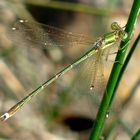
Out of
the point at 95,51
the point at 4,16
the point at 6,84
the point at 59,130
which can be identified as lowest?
the point at 95,51

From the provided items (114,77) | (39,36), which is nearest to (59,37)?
(39,36)

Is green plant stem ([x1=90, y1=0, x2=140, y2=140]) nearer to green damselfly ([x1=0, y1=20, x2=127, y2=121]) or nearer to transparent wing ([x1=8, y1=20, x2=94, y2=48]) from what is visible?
green damselfly ([x1=0, y1=20, x2=127, y2=121])

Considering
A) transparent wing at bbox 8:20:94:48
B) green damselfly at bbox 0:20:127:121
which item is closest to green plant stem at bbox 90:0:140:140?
green damselfly at bbox 0:20:127:121

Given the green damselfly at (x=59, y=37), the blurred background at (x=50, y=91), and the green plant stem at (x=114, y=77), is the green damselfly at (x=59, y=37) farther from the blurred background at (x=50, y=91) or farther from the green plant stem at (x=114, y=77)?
the green plant stem at (x=114, y=77)

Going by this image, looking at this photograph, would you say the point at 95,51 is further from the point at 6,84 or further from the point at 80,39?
the point at 6,84

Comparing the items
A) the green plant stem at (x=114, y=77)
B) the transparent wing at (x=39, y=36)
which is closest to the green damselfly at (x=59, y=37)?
the transparent wing at (x=39, y=36)

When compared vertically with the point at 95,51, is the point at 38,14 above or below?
above

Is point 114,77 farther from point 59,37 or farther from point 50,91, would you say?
point 50,91

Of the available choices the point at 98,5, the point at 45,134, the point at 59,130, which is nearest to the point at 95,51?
the point at 45,134
